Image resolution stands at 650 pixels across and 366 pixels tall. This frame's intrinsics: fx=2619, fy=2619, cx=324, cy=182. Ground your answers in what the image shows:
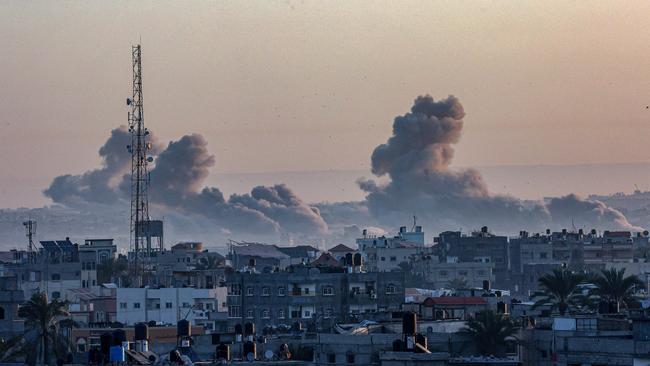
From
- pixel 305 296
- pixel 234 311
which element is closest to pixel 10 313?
pixel 234 311

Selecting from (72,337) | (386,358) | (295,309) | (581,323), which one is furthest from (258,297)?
(386,358)

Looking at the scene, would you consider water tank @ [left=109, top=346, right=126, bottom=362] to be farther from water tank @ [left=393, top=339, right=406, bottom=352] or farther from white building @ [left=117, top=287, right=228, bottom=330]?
white building @ [left=117, top=287, right=228, bottom=330]

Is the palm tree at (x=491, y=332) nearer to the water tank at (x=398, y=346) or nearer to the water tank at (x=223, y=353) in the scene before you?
the water tank at (x=223, y=353)

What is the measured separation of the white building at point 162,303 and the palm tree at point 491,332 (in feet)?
169

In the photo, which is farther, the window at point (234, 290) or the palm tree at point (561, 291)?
the window at point (234, 290)

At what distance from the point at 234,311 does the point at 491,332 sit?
41.0 metres

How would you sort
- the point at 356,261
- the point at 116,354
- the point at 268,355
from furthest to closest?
the point at 356,261 < the point at 268,355 < the point at 116,354

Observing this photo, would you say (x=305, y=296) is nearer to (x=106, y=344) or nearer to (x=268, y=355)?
(x=268, y=355)

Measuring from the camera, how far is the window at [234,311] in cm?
12441

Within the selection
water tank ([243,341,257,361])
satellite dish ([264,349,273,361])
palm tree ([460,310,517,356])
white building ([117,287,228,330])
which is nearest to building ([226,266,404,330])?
white building ([117,287,228,330])

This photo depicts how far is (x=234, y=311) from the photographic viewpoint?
12525cm

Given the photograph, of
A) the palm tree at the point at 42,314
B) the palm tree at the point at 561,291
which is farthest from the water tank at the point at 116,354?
the palm tree at the point at 561,291

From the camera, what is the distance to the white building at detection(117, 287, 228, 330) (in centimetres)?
13975

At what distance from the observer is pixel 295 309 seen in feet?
405
